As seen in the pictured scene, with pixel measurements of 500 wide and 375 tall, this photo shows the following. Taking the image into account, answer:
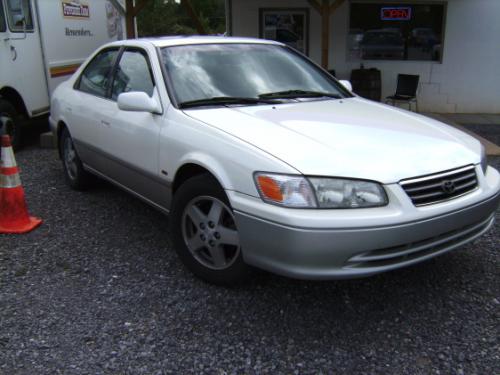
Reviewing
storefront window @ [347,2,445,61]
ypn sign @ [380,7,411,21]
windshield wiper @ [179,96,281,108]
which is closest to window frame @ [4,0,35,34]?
windshield wiper @ [179,96,281,108]

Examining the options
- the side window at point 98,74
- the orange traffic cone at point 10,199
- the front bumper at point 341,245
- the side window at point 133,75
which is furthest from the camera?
the side window at point 98,74

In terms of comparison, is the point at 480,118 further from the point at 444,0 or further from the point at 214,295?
the point at 214,295

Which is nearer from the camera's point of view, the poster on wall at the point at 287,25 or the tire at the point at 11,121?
the tire at the point at 11,121

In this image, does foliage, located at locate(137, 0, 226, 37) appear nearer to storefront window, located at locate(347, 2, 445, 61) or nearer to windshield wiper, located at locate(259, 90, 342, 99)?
storefront window, located at locate(347, 2, 445, 61)

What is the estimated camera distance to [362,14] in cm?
1045

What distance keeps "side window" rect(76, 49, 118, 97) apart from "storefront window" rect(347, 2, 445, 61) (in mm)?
6988

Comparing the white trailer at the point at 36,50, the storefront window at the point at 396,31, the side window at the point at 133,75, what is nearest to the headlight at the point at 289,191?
the side window at the point at 133,75

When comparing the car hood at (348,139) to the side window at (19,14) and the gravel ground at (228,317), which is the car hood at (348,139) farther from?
the side window at (19,14)

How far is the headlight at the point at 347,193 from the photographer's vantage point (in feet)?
8.41

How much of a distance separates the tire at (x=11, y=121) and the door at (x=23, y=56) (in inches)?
9.7

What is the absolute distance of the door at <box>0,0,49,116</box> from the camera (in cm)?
679

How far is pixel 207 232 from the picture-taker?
3109mm

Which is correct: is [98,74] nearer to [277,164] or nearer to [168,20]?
[277,164]

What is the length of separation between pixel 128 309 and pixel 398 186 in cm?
169
